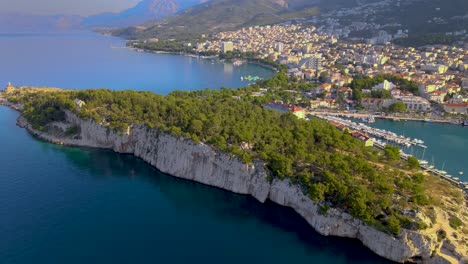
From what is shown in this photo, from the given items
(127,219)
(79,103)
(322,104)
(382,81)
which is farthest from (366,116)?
(127,219)

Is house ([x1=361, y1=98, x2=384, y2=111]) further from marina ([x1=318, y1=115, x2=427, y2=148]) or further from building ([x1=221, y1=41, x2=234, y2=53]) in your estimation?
building ([x1=221, y1=41, x2=234, y2=53])

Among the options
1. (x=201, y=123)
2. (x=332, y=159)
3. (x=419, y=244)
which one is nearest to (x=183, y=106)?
(x=201, y=123)

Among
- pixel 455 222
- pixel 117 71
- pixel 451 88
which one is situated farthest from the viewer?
pixel 117 71

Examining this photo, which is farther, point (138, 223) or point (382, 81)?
point (382, 81)

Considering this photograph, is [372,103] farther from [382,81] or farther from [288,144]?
[288,144]

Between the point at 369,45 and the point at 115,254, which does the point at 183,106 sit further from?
the point at 369,45
